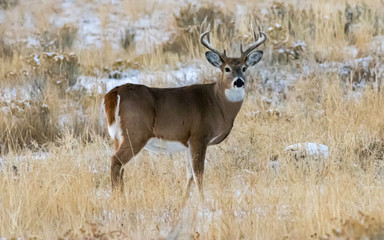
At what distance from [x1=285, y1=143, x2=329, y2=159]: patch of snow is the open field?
29 mm

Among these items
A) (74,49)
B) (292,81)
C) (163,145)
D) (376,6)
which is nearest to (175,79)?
(292,81)

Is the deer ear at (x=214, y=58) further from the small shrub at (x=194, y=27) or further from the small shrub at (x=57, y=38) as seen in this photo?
the small shrub at (x=57, y=38)

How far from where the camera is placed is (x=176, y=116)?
6602mm

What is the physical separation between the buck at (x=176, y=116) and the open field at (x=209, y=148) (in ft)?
1.00

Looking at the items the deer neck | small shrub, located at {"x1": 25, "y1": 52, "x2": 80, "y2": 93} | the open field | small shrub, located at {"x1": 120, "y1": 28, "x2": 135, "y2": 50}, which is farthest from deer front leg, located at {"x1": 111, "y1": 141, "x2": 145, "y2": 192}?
small shrub, located at {"x1": 120, "y1": 28, "x2": 135, "y2": 50}

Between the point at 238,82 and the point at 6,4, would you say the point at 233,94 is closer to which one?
the point at 238,82

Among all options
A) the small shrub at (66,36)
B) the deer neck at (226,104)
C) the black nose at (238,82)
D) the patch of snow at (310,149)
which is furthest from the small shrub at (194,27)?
the black nose at (238,82)

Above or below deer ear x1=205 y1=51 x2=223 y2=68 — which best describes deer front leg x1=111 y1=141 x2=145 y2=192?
below

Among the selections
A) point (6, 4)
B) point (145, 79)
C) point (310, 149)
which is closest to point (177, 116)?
point (310, 149)

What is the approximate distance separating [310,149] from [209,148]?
1232mm

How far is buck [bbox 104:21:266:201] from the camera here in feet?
20.9

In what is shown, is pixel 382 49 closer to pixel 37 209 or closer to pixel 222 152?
pixel 222 152

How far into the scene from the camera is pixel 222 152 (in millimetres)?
7863

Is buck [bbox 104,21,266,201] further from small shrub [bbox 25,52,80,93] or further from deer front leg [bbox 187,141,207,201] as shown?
small shrub [bbox 25,52,80,93]
